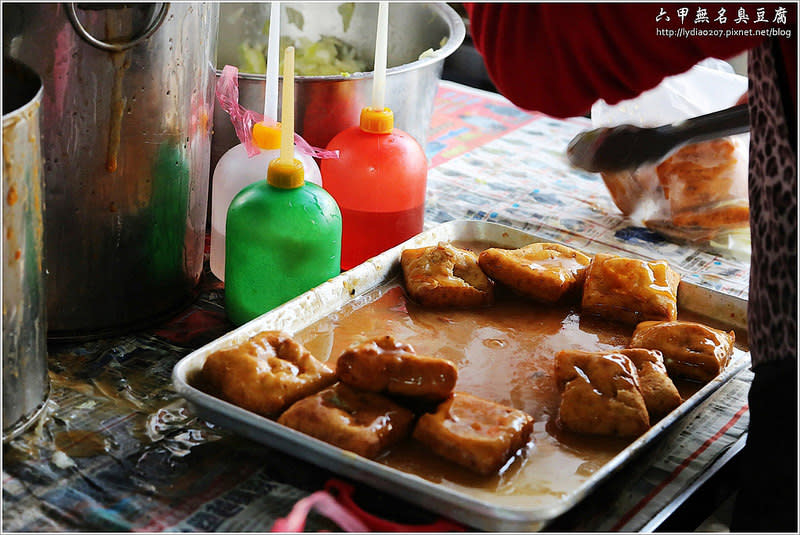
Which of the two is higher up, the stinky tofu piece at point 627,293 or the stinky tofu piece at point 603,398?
the stinky tofu piece at point 627,293

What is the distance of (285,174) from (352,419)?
435mm

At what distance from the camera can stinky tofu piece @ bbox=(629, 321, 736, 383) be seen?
4.00ft

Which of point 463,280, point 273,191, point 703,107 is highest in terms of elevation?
point 703,107

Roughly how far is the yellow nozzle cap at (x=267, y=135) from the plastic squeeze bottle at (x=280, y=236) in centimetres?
11

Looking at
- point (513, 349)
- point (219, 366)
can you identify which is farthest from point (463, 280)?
point (219, 366)

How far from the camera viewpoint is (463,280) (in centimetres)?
140

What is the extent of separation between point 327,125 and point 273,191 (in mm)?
319

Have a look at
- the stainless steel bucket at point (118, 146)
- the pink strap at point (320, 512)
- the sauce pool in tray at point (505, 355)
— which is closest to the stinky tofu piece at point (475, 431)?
the sauce pool in tray at point (505, 355)

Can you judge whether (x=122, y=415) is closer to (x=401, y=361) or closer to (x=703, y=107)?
(x=401, y=361)

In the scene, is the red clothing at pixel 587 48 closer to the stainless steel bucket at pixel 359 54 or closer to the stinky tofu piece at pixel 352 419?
the stinky tofu piece at pixel 352 419

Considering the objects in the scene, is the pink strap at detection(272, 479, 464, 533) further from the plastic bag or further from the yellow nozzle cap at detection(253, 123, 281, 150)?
the plastic bag

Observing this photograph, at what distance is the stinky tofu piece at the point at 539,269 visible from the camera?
1.39 m

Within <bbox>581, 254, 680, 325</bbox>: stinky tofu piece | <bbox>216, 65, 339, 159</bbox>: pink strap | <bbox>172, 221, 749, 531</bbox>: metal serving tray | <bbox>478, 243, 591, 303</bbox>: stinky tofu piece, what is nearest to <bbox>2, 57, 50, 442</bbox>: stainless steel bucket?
<bbox>172, 221, 749, 531</bbox>: metal serving tray

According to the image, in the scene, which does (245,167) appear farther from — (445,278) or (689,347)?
(689,347)
